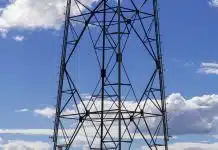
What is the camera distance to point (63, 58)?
51219 millimetres

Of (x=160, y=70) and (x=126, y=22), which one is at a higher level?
(x=126, y=22)

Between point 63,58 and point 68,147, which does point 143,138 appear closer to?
point 68,147

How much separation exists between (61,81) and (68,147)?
563 cm

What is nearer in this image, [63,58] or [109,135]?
[109,135]

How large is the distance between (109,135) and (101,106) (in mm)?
2552

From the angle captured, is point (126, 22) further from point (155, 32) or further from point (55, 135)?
point (55, 135)

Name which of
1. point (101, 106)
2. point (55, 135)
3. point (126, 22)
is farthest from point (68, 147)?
point (126, 22)

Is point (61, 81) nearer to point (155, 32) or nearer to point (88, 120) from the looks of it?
point (88, 120)

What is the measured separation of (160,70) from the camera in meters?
50.8

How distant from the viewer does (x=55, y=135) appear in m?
50.5

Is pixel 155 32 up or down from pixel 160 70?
up

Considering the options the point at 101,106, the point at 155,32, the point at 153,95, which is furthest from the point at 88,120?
the point at 155,32

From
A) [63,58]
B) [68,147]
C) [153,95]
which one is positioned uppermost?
[63,58]

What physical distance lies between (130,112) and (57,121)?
6434 millimetres
